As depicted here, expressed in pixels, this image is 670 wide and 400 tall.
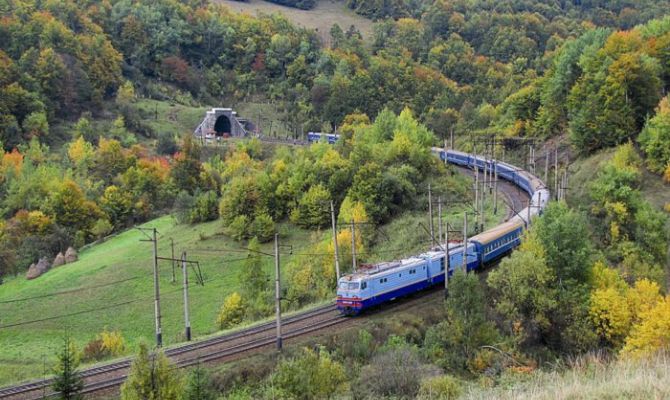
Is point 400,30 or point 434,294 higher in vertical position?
point 400,30

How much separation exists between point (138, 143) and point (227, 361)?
8523cm

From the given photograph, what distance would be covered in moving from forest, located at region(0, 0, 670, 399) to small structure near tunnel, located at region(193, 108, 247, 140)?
9648mm

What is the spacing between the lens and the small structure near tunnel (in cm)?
11850

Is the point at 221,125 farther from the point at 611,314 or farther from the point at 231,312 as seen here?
the point at 611,314

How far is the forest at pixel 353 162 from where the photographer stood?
30.7 metres

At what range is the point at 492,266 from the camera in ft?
145

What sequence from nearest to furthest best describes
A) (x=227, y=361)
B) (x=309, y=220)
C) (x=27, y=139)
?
(x=227, y=361)
(x=309, y=220)
(x=27, y=139)

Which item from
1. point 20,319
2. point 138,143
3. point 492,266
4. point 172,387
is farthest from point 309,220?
point 138,143

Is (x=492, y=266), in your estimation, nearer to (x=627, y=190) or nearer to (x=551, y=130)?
(x=627, y=190)

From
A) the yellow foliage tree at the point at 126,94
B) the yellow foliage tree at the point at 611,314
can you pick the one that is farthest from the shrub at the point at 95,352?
the yellow foliage tree at the point at 126,94

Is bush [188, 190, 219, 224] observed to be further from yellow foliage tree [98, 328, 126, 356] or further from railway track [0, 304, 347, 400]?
railway track [0, 304, 347, 400]

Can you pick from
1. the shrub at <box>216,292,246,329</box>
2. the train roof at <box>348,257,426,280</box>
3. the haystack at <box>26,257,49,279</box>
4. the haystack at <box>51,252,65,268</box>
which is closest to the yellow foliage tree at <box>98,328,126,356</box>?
the shrub at <box>216,292,246,329</box>

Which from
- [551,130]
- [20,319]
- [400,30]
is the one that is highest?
[400,30]

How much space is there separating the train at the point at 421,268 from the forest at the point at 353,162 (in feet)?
6.49
